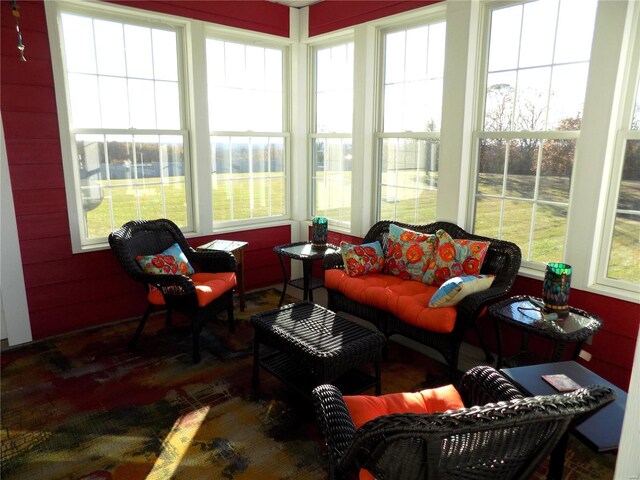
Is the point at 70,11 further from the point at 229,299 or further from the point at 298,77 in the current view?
the point at 229,299

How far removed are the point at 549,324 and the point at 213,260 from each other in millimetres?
2611

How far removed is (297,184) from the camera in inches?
195

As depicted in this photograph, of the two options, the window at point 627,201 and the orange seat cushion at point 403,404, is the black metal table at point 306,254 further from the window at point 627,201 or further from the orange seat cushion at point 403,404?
the window at point 627,201

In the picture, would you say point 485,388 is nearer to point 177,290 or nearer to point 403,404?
point 403,404

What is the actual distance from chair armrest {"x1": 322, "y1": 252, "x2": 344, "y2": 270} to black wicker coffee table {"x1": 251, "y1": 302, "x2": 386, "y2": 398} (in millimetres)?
736

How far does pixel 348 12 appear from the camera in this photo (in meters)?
4.09

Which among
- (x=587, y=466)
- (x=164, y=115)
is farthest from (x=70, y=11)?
(x=587, y=466)

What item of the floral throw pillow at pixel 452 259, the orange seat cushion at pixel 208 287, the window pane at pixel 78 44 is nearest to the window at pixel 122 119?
the window pane at pixel 78 44

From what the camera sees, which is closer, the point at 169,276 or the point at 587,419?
the point at 587,419

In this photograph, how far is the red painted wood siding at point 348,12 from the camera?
144 inches

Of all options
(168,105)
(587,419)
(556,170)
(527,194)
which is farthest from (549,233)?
(168,105)

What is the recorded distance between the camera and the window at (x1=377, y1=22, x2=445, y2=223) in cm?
365

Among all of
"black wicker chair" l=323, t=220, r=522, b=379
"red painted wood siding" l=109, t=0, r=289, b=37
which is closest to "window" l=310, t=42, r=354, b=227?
"red painted wood siding" l=109, t=0, r=289, b=37

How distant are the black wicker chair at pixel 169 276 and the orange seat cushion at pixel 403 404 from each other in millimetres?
1696
